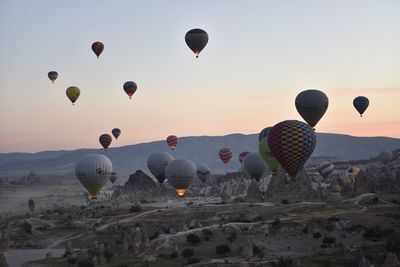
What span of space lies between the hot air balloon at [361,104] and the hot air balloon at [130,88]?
1761 inches

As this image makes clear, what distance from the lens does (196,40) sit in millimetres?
90438

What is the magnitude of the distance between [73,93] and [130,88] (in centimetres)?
1123

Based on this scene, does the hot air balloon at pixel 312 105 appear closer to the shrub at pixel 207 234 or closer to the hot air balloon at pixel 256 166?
the hot air balloon at pixel 256 166

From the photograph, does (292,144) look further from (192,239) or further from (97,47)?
(97,47)

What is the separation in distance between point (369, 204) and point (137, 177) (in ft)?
227

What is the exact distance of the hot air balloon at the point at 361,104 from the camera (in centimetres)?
11357

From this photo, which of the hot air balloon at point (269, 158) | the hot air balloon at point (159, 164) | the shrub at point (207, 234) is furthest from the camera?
the hot air balloon at point (159, 164)

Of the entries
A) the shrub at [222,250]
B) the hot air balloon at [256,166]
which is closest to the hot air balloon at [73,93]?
the hot air balloon at [256,166]

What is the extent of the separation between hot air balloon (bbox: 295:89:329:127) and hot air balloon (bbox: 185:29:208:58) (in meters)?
17.8

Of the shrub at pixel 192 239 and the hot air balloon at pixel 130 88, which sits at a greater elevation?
the hot air balloon at pixel 130 88

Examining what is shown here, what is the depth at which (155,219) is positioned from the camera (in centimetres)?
7725

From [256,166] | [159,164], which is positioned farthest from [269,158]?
[159,164]

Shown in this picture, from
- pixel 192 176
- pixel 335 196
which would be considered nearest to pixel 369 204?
pixel 335 196

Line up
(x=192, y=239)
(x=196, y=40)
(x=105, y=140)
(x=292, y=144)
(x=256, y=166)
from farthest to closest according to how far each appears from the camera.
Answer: (x=105, y=140) → (x=256, y=166) → (x=196, y=40) → (x=292, y=144) → (x=192, y=239)
